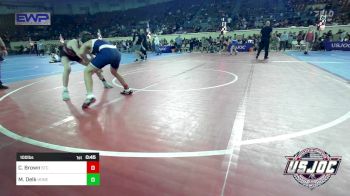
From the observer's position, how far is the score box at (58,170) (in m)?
2.54

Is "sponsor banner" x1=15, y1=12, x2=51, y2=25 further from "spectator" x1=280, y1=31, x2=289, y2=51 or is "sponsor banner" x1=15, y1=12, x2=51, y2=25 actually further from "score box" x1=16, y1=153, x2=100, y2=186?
"score box" x1=16, y1=153, x2=100, y2=186

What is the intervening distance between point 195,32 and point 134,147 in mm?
24951

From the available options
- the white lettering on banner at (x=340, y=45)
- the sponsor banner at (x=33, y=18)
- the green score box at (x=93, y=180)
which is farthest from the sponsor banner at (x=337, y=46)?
the sponsor banner at (x=33, y=18)

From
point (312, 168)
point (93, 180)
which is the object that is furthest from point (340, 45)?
point (93, 180)

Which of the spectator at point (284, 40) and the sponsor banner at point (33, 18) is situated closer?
the spectator at point (284, 40)

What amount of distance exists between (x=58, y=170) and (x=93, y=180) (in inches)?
13.0

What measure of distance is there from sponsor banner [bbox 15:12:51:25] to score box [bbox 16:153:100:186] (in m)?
38.5

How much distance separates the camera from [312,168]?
258cm

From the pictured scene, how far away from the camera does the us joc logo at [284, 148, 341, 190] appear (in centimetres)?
253

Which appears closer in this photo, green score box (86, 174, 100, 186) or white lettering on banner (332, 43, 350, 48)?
green score box (86, 174, 100, 186)

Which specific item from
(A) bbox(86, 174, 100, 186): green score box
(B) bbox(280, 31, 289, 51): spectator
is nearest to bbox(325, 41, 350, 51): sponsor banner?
(B) bbox(280, 31, 289, 51): spectator

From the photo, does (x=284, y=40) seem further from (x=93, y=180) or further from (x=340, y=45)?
(x=93, y=180)

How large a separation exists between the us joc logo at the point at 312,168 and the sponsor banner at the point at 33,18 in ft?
130

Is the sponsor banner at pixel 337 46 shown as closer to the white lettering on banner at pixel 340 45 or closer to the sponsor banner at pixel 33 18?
the white lettering on banner at pixel 340 45
